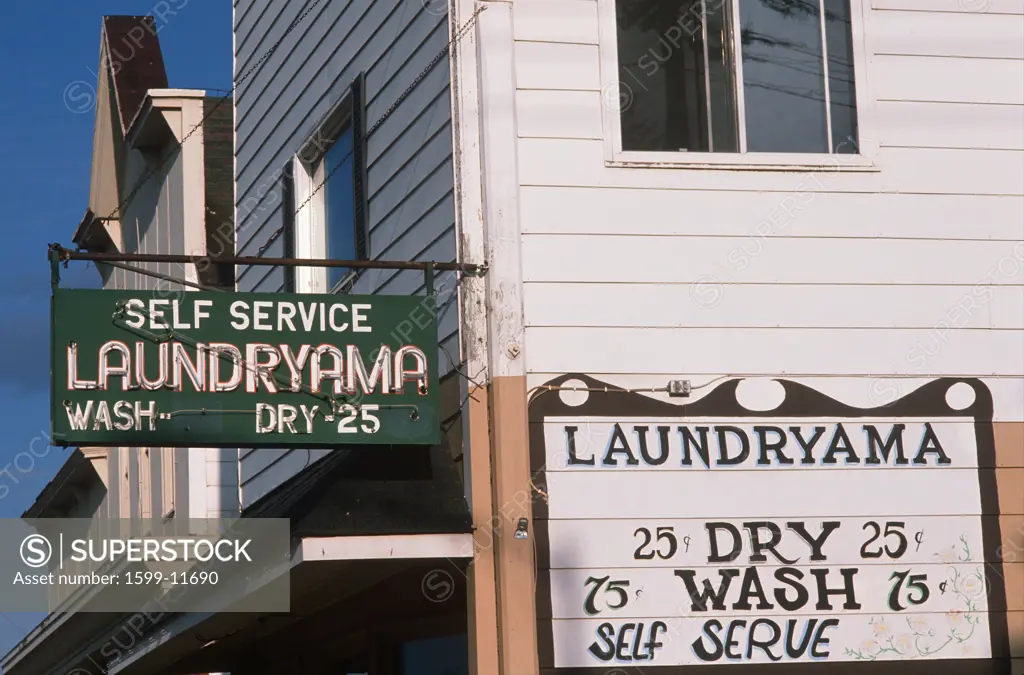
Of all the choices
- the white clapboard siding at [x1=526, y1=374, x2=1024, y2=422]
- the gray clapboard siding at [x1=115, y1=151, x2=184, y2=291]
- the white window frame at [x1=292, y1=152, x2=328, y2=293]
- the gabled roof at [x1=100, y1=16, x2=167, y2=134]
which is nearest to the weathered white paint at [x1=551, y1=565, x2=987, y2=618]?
the white clapboard siding at [x1=526, y1=374, x2=1024, y2=422]

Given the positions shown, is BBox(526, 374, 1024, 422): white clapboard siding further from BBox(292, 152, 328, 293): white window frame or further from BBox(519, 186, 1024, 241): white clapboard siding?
BBox(292, 152, 328, 293): white window frame

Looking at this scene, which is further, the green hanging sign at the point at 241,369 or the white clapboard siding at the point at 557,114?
the white clapboard siding at the point at 557,114

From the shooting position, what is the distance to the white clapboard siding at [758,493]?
8.38 metres

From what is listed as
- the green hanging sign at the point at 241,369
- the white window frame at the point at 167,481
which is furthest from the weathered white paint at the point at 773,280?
the white window frame at the point at 167,481

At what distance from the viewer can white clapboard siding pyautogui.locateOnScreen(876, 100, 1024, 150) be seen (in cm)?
920

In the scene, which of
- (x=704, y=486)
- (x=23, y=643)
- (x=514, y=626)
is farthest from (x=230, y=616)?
(x=23, y=643)

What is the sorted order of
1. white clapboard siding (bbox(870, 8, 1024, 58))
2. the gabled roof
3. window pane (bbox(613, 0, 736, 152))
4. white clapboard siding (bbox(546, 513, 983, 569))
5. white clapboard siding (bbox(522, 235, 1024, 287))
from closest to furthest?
1. white clapboard siding (bbox(546, 513, 983, 569))
2. white clapboard siding (bbox(522, 235, 1024, 287))
3. window pane (bbox(613, 0, 736, 152))
4. white clapboard siding (bbox(870, 8, 1024, 58))
5. the gabled roof

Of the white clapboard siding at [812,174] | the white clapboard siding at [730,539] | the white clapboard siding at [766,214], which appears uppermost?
the white clapboard siding at [812,174]

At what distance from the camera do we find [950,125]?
9.27m

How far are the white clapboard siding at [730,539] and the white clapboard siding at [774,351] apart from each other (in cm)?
86

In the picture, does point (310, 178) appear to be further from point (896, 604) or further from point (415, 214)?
point (896, 604)

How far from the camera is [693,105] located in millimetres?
9164

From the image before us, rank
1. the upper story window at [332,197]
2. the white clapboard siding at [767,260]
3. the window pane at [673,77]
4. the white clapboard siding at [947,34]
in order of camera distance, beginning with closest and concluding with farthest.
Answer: the white clapboard siding at [767,260] < the window pane at [673,77] < the white clapboard siding at [947,34] < the upper story window at [332,197]

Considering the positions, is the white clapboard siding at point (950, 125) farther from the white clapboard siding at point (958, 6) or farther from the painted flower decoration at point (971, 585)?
the painted flower decoration at point (971, 585)
